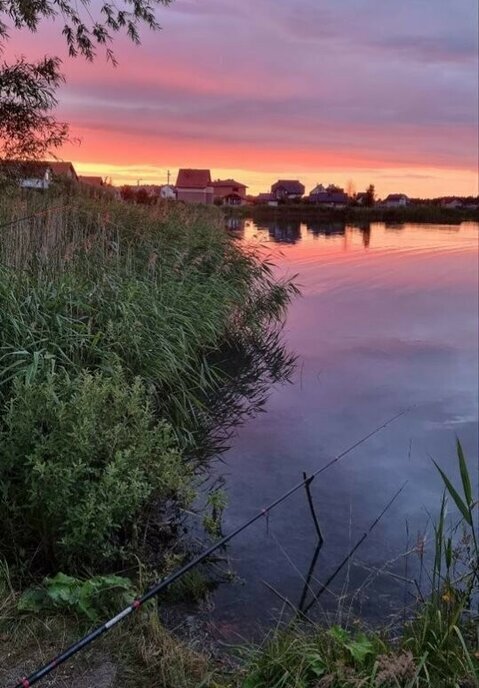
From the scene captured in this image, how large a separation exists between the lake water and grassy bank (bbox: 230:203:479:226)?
184 feet

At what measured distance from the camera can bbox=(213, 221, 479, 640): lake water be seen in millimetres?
3863

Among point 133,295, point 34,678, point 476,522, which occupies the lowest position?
point 476,522

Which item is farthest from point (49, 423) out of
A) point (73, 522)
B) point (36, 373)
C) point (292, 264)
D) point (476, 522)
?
point (292, 264)

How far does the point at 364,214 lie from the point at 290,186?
5504cm

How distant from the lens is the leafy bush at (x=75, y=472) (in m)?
2.96

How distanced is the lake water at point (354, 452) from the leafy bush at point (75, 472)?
0.81m

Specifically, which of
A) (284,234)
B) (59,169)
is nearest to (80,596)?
(59,169)

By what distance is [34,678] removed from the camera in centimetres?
206

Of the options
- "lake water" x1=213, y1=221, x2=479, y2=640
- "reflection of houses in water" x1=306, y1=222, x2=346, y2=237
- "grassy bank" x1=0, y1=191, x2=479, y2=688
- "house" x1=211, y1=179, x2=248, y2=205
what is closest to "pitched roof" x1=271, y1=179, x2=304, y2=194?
"house" x1=211, y1=179, x2=248, y2=205

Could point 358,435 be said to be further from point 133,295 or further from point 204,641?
point 204,641

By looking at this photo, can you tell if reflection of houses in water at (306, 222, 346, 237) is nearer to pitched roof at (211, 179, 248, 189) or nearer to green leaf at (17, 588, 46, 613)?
green leaf at (17, 588, 46, 613)

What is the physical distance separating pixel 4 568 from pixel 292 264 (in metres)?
20.7

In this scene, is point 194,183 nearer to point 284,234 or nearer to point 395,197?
point 395,197

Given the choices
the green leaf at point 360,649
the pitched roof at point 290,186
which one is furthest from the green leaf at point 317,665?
the pitched roof at point 290,186
